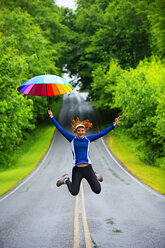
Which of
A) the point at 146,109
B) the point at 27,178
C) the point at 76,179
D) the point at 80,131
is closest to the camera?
the point at 80,131

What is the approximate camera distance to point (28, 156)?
32938 mm

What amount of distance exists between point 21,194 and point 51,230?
8.45 m

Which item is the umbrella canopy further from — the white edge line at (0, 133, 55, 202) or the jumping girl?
the white edge line at (0, 133, 55, 202)

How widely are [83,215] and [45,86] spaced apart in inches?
226

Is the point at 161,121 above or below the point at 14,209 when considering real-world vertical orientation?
above

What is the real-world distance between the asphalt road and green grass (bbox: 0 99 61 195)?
1147 millimetres

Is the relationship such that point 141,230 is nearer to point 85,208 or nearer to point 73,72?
point 85,208

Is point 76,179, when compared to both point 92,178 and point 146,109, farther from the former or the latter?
point 146,109

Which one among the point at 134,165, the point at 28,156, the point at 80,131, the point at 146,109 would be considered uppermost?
the point at 146,109

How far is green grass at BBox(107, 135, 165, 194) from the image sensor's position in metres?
20.3

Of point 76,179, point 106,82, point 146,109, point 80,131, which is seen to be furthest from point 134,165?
point 80,131

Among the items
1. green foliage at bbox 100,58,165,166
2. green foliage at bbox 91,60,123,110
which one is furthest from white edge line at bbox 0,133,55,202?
green foliage at bbox 91,60,123,110

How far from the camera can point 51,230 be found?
917 centimetres

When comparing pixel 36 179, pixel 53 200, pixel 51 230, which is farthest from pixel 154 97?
pixel 51 230
